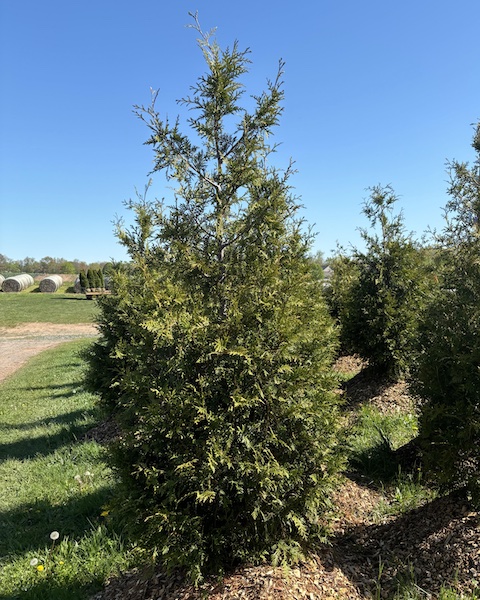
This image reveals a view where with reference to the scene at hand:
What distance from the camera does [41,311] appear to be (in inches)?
1223

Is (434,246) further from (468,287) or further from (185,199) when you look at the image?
(185,199)

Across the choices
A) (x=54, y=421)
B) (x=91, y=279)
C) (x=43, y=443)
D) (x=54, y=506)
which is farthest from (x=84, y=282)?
(x=54, y=506)

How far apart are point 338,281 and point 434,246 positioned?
8.23 meters

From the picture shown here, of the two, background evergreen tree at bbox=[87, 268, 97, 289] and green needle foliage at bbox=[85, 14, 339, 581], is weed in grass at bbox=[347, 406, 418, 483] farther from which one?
background evergreen tree at bbox=[87, 268, 97, 289]

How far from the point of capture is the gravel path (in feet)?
53.1

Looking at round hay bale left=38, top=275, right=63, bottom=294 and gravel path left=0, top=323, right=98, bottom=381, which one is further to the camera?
round hay bale left=38, top=275, right=63, bottom=294

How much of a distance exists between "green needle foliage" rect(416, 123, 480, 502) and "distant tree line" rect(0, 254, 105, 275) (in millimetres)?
71944

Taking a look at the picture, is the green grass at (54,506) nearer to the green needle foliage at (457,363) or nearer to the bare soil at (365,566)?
the bare soil at (365,566)

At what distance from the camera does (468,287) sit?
3.59 meters

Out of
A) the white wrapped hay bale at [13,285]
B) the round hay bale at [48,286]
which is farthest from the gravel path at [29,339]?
the white wrapped hay bale at [13,285]

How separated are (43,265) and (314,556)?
84.1 metres

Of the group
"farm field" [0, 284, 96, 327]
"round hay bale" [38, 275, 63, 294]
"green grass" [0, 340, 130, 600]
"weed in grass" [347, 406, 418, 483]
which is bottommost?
"green grass" [0, 340, 130, 600]

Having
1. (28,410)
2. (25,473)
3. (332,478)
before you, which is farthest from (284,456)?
(28,410)

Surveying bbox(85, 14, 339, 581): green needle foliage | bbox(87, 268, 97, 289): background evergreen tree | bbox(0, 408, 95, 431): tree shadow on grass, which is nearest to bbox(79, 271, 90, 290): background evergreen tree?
bbox(87, 268, 97, 289): background evergreen tree
